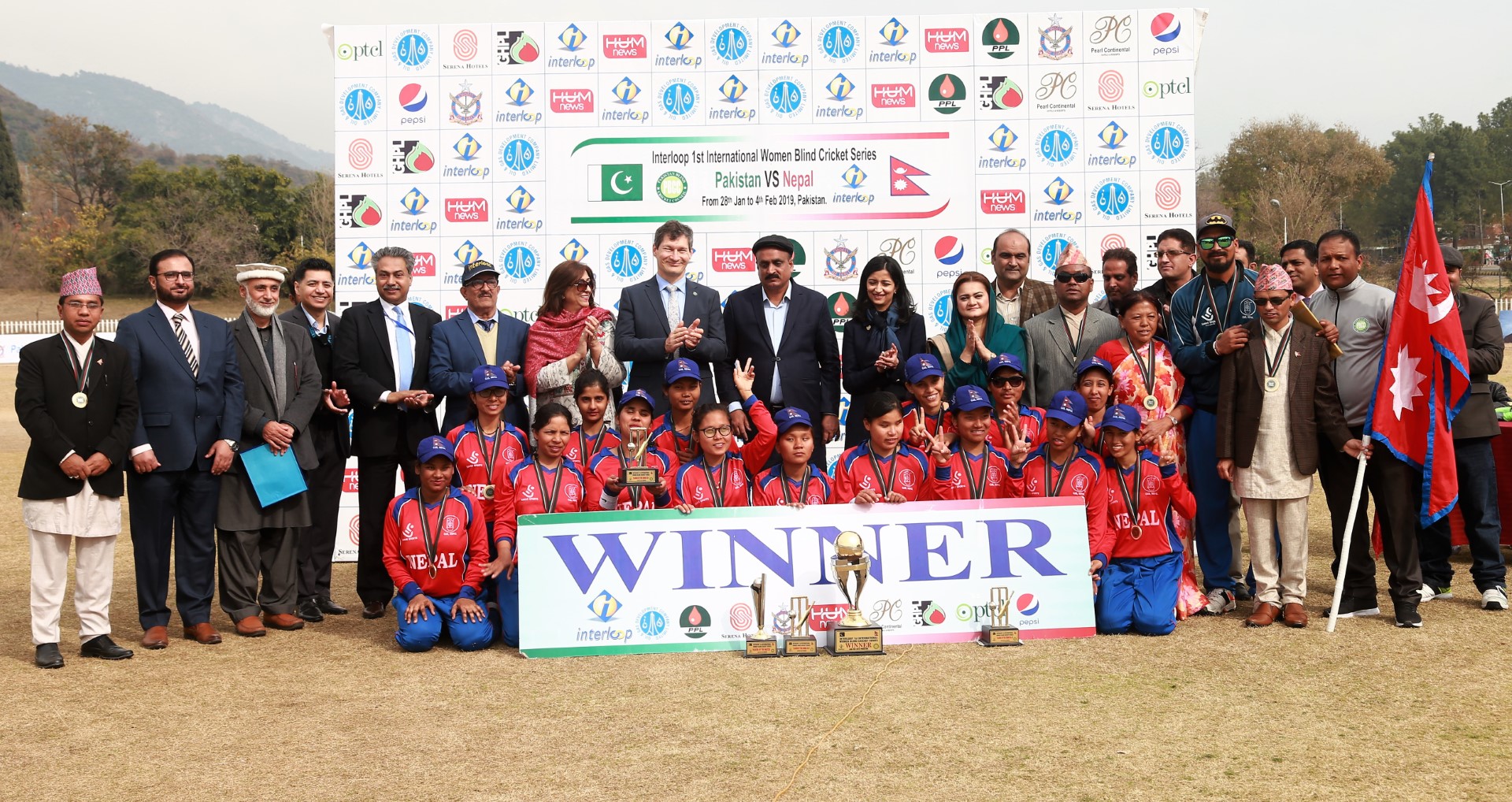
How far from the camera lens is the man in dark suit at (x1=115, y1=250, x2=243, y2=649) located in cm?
592

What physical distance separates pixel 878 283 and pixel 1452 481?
329cm

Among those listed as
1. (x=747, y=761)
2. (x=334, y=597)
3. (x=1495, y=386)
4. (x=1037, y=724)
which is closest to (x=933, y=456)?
(x=1037, y=724)

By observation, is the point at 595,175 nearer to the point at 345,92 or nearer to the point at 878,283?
the point at 345,92

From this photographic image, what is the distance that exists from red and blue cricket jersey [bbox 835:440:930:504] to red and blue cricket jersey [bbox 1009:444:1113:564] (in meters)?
0.53

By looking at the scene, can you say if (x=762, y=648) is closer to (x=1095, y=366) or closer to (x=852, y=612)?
(x=852, y=612)

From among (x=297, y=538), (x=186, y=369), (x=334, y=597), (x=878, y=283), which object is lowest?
(x=334, y=597)

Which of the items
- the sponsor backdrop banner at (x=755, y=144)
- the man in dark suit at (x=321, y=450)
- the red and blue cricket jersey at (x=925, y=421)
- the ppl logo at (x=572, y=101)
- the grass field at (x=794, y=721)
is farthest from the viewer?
the ppl logo at (x=572, y=101)

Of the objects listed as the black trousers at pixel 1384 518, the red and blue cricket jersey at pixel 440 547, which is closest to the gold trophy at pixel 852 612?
the red and blue cricket jersey at pixel 440 547

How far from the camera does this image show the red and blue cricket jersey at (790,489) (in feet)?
19.7

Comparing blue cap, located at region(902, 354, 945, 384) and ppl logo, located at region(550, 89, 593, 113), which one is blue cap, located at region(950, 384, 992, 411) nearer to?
blue cap, located at region(902, 354, 945, 384)

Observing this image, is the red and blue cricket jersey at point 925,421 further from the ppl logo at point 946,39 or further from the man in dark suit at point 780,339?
the ppl logo at point 946,39

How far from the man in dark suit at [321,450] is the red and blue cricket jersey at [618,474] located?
1809 millimetres

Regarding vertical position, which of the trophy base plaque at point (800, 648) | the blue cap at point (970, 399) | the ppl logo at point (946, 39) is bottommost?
the trophy base plaque at point (800, 648)

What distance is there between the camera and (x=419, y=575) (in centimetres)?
590
